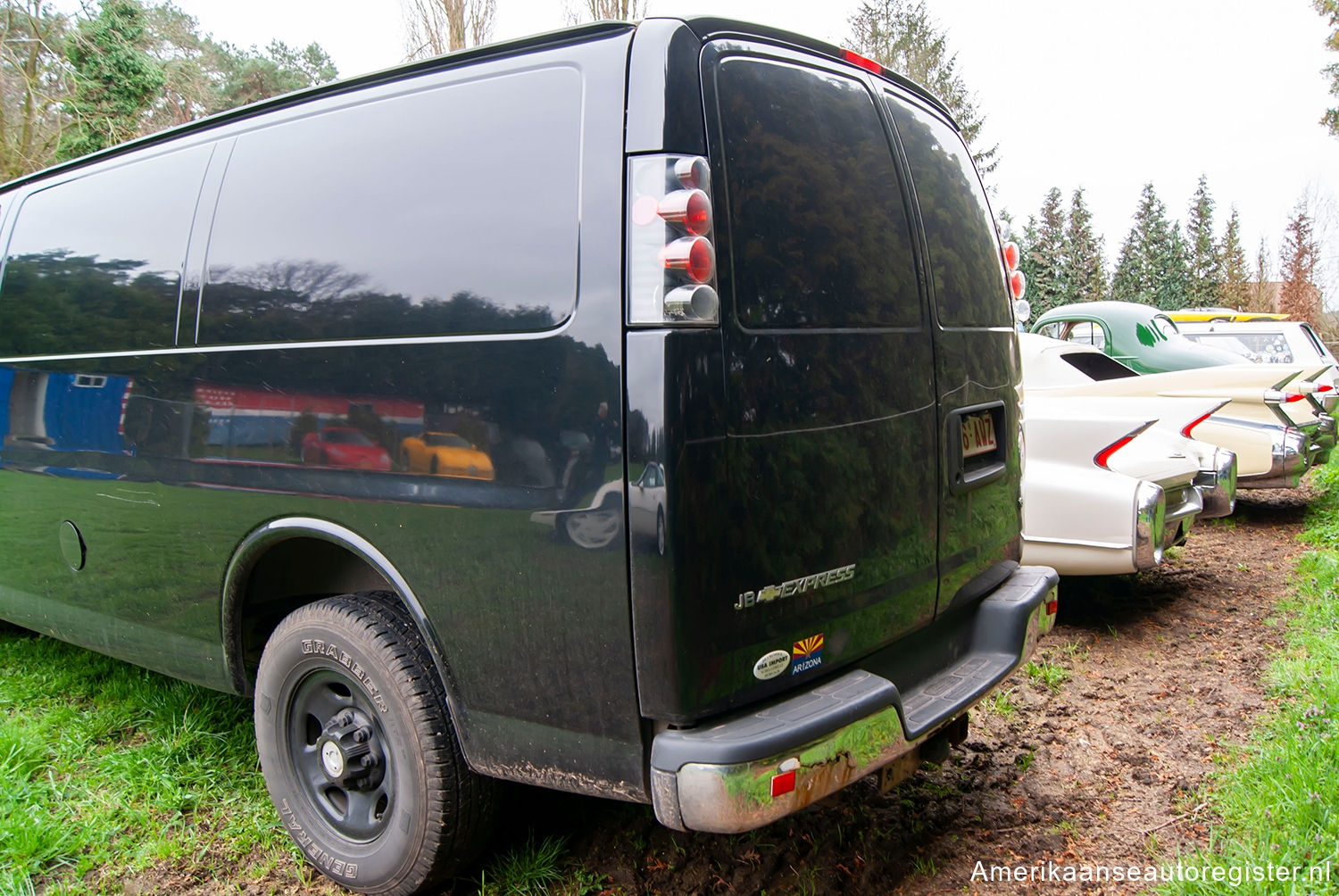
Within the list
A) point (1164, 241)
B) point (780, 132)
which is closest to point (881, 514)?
point (780, 132)

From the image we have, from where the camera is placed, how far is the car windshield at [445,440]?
2.20 meters

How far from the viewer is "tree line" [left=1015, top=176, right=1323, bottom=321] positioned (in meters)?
38.7

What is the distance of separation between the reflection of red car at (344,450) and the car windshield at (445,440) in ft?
0.50

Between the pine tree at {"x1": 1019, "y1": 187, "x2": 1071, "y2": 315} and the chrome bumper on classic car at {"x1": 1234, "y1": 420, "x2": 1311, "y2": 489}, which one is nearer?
the chrome bumper on classic car at {"x1": 1234, "y1": 420, "x2": 1311, "y2": 489}

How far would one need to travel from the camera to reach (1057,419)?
4.84 meters

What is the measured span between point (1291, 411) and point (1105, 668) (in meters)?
4.88

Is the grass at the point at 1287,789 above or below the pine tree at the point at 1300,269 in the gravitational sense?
below

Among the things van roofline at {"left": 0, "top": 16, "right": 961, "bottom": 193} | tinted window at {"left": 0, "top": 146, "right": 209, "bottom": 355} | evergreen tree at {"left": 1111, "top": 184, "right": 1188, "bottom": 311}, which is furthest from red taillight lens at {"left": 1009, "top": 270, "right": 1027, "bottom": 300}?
evergreen tree at {"left": 1111, "top": 184, "right": 1188, "bottom": 311}

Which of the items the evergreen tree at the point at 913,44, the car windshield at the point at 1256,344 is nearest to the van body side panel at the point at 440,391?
the car windshield at the point at 1256,344

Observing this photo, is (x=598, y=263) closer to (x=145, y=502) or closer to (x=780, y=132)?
(x=780, y=132)

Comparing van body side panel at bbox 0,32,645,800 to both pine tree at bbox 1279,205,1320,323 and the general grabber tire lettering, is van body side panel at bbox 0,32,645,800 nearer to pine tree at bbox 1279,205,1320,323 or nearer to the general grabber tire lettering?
the general grabber tire lettering

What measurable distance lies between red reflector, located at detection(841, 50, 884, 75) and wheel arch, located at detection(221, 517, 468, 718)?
195 centimetres

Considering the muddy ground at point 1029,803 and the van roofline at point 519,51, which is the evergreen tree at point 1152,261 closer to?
the muddy ground at point 1029,803

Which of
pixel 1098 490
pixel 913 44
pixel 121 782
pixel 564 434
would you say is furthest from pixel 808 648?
pixel 913 44
